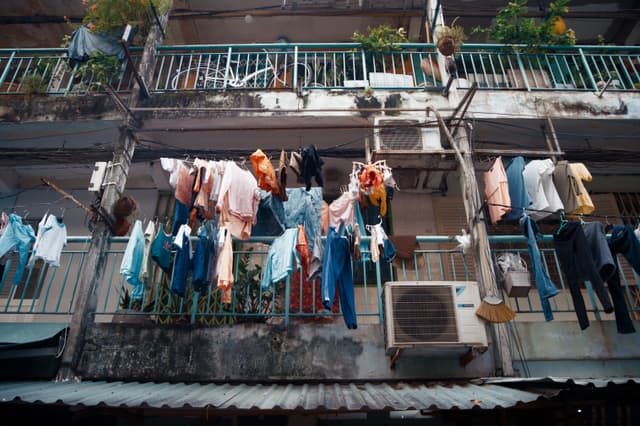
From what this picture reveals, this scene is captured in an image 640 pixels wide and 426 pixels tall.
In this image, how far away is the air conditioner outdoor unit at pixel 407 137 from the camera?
22.9ft

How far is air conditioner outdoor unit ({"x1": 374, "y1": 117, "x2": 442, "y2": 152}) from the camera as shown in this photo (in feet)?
22.9

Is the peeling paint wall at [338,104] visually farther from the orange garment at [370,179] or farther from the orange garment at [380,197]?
the orange garment at [380,197]

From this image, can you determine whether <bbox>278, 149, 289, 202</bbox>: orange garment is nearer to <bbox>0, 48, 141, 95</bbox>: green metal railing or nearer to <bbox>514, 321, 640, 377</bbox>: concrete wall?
<bbox>514, 321, 640, 377</bbox>: concrete wall

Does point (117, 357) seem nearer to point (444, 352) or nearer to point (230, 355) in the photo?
point (230, 355)

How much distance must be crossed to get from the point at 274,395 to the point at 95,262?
3396mm

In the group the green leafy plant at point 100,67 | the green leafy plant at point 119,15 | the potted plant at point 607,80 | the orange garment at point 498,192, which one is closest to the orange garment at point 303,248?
the orange garment at point 498,192

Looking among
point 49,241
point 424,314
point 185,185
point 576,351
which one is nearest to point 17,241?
point 49,241

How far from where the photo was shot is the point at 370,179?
589 centimetres

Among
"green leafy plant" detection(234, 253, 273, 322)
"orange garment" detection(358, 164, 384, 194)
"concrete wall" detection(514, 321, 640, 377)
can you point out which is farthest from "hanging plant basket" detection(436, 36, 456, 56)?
"green leafy plant" detection(234, 253, 273, 322)

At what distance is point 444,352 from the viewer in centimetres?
551

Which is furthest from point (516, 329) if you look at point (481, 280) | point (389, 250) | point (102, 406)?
point (102, 406)

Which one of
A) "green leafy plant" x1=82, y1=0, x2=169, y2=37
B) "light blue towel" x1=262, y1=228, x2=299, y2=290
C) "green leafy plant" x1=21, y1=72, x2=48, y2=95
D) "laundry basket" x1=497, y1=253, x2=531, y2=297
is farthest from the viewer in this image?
"green leafy plant" x1=82, y1=0, x2=169, y2=37

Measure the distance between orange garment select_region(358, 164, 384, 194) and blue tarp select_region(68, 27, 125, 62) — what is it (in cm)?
543

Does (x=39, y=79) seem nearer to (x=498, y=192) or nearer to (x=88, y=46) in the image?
(x=88, y=46)
